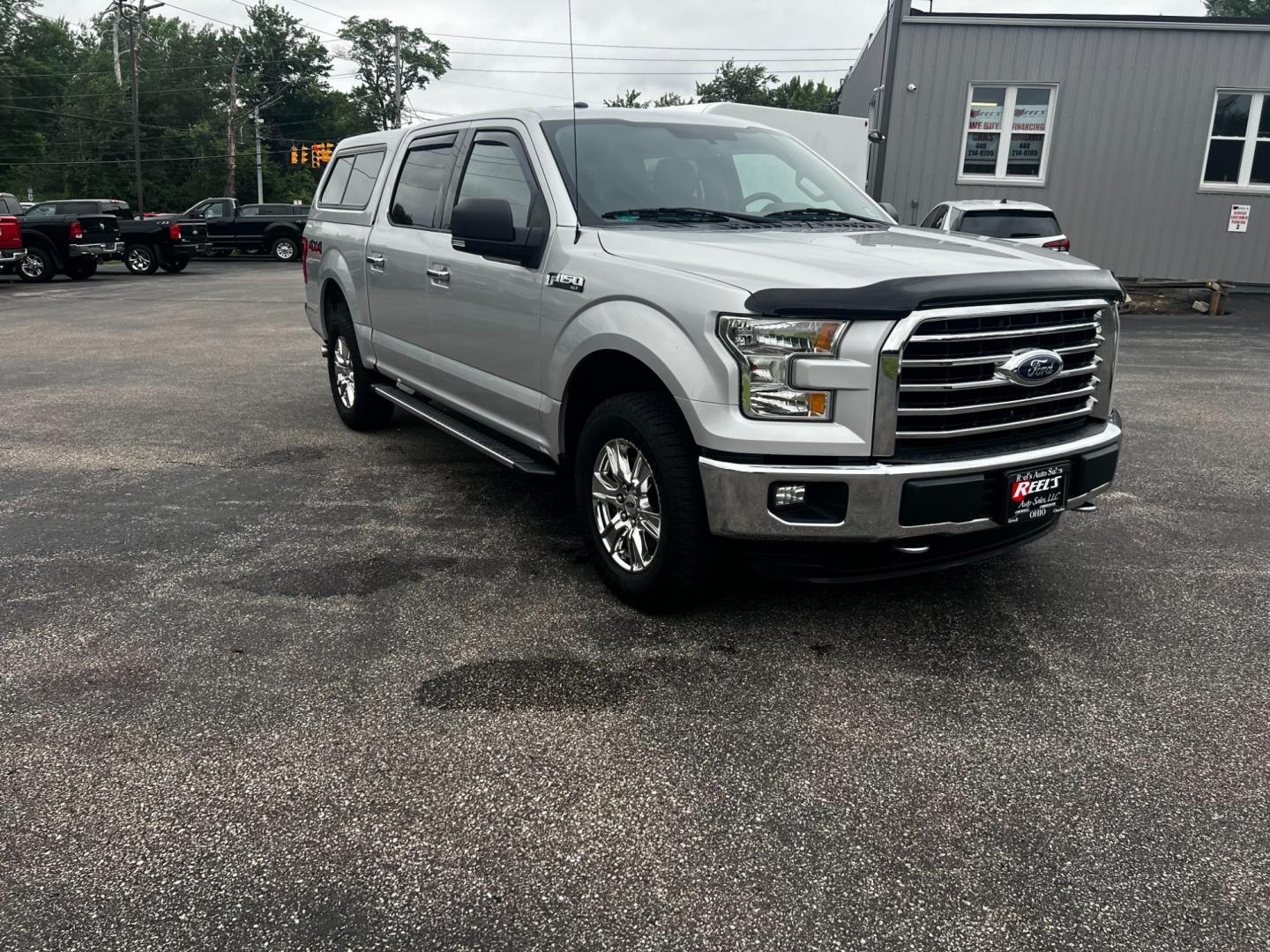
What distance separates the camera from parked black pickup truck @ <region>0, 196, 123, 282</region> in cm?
2181

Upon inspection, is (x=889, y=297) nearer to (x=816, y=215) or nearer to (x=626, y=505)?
(x=626, y=505)

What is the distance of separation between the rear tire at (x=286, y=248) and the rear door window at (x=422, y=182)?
2718 centimetres

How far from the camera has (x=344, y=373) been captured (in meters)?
7.20

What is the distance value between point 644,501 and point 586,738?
109cm

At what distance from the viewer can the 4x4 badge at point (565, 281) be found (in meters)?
4.09

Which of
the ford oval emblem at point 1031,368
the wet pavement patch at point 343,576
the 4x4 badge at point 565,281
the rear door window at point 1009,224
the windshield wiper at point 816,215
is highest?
the rear door window at point 1009,224

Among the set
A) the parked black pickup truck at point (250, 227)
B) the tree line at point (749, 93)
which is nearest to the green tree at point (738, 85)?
the tree line at point (749, 93)

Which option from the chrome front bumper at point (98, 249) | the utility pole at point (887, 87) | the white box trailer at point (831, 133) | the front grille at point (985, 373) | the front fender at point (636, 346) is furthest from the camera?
the chrome front bumper at point (98, 249)

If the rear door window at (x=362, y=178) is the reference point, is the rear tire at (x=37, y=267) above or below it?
below

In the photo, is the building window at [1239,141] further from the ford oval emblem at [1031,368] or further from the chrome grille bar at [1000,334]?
the ford oval emblem at [1031,368]

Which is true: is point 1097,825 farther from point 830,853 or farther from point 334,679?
point 334,679

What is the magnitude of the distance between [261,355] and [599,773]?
936cm

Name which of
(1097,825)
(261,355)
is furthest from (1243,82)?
(1097,825)

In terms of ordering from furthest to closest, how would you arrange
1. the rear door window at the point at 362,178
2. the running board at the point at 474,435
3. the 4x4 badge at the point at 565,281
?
the rear door window at the point at 362,178 → the running board at the point at 474,435 → the 4x4 badge at the point at 565,281
